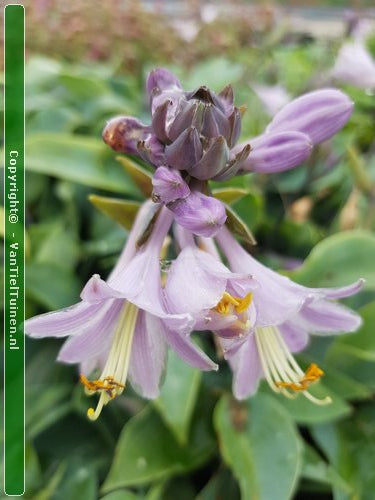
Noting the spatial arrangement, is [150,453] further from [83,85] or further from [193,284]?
[83,85]

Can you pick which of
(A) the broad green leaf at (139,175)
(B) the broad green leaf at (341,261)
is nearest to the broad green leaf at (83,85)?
(B) the broad green leaf at (341,261)

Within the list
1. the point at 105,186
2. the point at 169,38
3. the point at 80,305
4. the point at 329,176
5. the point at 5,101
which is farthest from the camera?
the point at 169,38

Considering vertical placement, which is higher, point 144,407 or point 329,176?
point 329,176

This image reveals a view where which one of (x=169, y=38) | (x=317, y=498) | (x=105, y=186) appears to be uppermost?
(x=169, y=38)

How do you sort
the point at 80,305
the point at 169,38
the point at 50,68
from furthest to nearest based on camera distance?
the point at 169,38, the point at 50,68, the point at 80,305

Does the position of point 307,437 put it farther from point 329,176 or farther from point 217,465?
point 329,176

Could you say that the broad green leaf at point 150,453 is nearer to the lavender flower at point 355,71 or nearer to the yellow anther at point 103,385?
the yellow anther at point 103,385

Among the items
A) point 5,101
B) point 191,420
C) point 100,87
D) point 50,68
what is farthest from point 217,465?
point 50,68

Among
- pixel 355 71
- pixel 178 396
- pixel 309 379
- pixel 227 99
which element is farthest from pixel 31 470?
pixel 355 71

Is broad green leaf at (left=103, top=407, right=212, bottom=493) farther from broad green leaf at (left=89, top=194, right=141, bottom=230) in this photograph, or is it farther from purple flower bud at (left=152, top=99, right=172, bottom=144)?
purple flower bud at (left=152, top=99, right=172, bottom=144)
